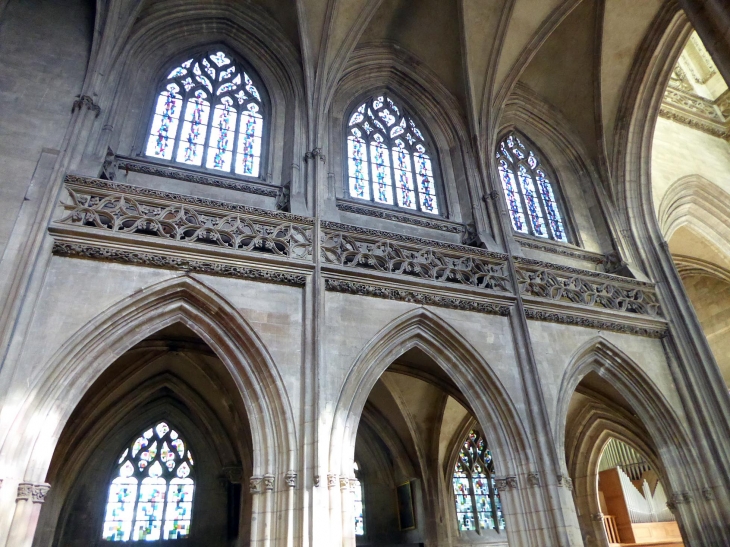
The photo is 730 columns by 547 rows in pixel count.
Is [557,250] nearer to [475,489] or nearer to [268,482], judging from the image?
[475,489]

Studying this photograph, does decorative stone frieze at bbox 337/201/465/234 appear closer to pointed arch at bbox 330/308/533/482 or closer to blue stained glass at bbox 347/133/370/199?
blue stained glass at bbox 347/133/370/199

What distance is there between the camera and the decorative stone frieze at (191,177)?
805 centimetres

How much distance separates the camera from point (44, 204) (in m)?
6.64

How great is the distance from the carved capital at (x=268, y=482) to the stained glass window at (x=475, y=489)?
6.41m

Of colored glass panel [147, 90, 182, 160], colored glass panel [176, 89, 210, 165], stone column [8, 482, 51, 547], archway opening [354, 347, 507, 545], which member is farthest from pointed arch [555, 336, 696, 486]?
colored glass panel [147, 90, 182, 160]

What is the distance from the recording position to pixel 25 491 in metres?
5.29

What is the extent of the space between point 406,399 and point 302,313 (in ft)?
16.0

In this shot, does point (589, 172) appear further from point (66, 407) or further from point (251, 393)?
point (66, 407)

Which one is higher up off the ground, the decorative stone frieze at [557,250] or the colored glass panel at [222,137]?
the colored glass panel at [222,137]

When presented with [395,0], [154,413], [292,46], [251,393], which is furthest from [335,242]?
[395,0]

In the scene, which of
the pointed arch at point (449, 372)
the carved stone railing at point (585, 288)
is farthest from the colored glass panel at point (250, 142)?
the carved stone railing at point (585, 288)

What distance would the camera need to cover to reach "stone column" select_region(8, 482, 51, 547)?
515cm

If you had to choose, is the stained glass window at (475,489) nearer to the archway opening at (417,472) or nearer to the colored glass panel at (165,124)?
the archway opening at (417,472)

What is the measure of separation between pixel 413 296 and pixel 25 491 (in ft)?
16.9
